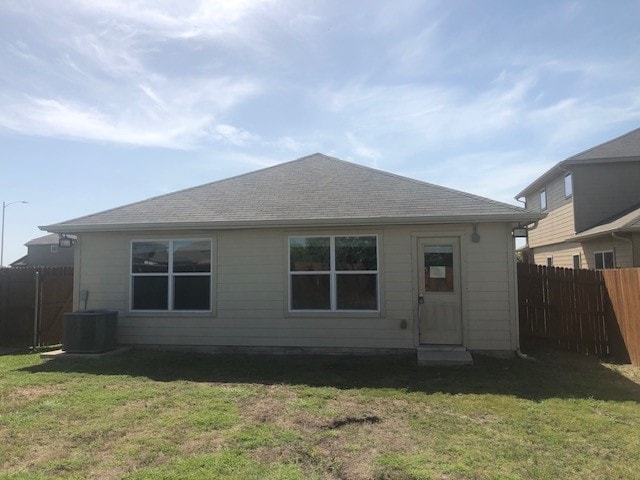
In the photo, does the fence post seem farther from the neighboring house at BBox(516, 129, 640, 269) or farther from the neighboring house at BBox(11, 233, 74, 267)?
the neighboring house at BBox(11, 233, 74, 267)

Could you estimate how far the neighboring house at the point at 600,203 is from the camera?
13055mm

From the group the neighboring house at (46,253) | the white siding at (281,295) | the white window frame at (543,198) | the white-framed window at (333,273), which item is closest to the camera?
the white siding at (281,295)

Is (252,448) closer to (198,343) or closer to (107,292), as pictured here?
(198,343)

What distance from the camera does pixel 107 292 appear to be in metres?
10.1

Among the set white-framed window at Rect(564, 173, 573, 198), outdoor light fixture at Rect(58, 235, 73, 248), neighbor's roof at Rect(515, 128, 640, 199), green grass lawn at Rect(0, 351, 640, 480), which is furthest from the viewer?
white-framed window at Rect(564, 173, 573, 198)

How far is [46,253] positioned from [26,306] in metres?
29.0

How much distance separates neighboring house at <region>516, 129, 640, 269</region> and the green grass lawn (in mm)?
5917

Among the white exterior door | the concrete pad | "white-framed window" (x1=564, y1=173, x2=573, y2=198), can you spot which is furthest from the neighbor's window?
the concrete pad

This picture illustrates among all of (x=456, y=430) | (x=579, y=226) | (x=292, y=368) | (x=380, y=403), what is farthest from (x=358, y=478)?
(x=579, y=226)

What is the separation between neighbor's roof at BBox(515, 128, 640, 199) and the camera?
14.7 meters

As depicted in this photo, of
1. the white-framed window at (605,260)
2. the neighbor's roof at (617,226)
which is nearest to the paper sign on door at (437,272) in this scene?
the neighbor's roof at (617,226)

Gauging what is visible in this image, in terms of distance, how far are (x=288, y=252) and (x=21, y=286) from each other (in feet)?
23.1

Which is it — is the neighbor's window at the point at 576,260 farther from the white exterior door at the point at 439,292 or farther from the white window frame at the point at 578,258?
the white exterior door at the point at 439,292

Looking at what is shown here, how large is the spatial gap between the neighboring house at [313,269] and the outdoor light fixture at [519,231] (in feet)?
0.68
